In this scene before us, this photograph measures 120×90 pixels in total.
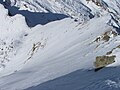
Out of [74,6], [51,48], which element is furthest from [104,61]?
[74,6]

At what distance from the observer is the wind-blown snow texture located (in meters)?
22.3

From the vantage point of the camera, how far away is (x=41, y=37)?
44.7 metres

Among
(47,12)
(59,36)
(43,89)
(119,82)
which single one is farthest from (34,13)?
(119,82)

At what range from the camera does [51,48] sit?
132ft

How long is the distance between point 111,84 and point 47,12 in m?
39.1

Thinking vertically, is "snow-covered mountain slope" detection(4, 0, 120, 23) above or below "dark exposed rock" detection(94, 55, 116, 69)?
above

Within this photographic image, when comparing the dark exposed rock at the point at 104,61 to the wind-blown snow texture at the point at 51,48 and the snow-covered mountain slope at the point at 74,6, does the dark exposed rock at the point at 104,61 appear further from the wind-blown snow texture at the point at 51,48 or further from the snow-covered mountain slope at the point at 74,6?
the snow-covered mountain slope at the point at 74,6

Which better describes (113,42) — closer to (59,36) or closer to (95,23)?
(95,23)

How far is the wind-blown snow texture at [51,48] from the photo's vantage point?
2234cm

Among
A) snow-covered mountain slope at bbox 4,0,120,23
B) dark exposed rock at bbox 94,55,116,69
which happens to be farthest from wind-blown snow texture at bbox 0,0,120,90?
dark exposed rock at bbox 94,55,116,69

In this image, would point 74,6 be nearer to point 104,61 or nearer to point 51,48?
point 51,48

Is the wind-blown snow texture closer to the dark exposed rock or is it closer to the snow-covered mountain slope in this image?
the snow-covered mountain slope

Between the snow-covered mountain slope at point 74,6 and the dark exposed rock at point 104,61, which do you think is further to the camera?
the snow-covered mountain slope at point 74,6

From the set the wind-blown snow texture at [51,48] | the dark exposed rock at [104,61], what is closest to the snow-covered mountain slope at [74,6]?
the wind-blown snow texture at [51,48]
